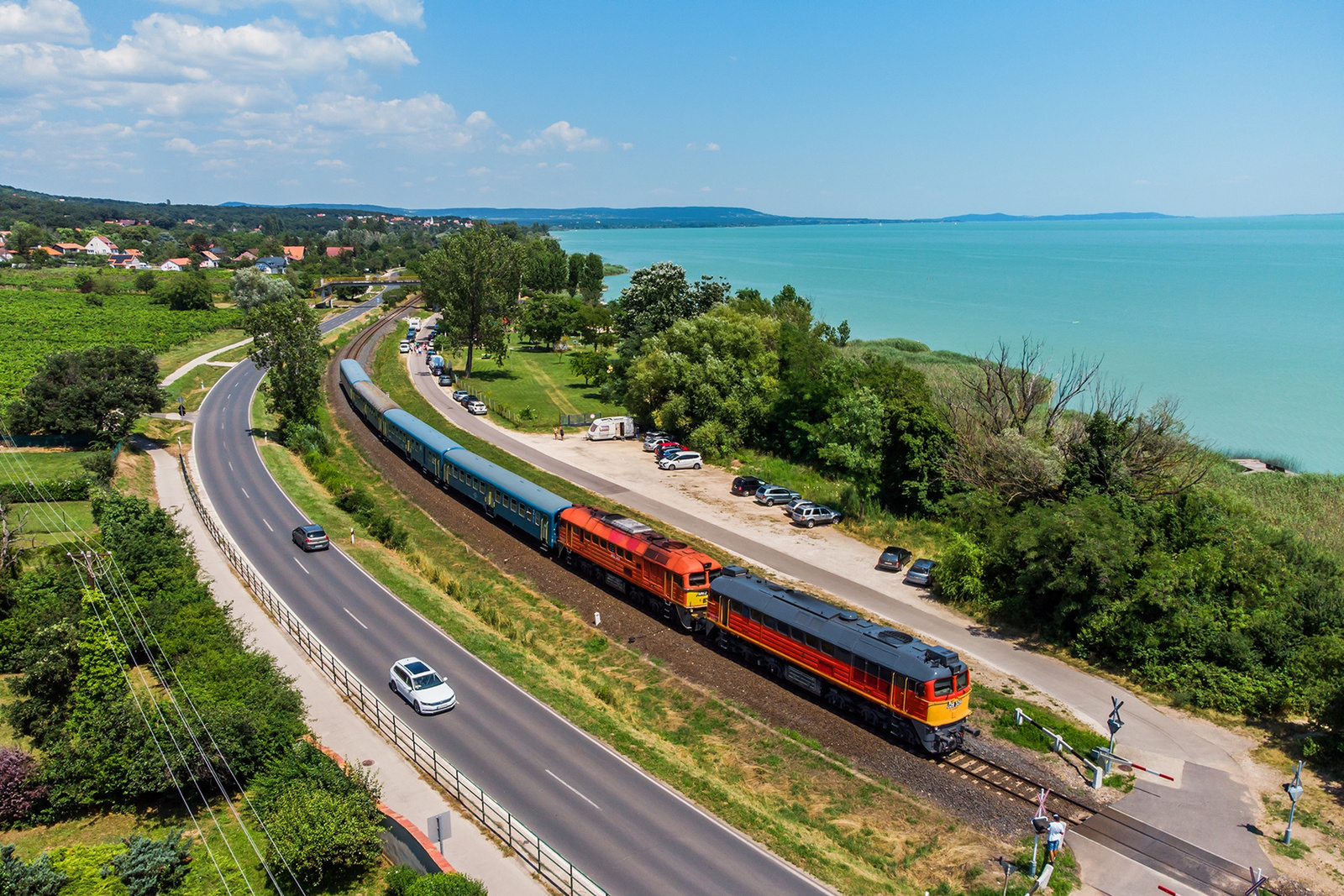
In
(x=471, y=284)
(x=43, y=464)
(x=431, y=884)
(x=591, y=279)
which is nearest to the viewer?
(x=431, y=884)

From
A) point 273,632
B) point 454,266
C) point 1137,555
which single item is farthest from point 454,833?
point 454,266

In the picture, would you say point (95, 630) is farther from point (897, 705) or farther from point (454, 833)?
point (897, 705)

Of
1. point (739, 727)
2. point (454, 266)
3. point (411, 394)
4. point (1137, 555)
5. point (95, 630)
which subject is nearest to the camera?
point (95, 630)

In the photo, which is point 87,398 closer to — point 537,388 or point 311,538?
point 311,538

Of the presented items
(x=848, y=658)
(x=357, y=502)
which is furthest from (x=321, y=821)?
(x=357, y=502)

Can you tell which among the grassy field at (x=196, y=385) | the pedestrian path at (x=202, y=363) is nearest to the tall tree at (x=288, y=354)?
the grassy field at (x=196, y=385)

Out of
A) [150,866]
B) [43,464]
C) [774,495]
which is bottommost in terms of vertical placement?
[774,495]
